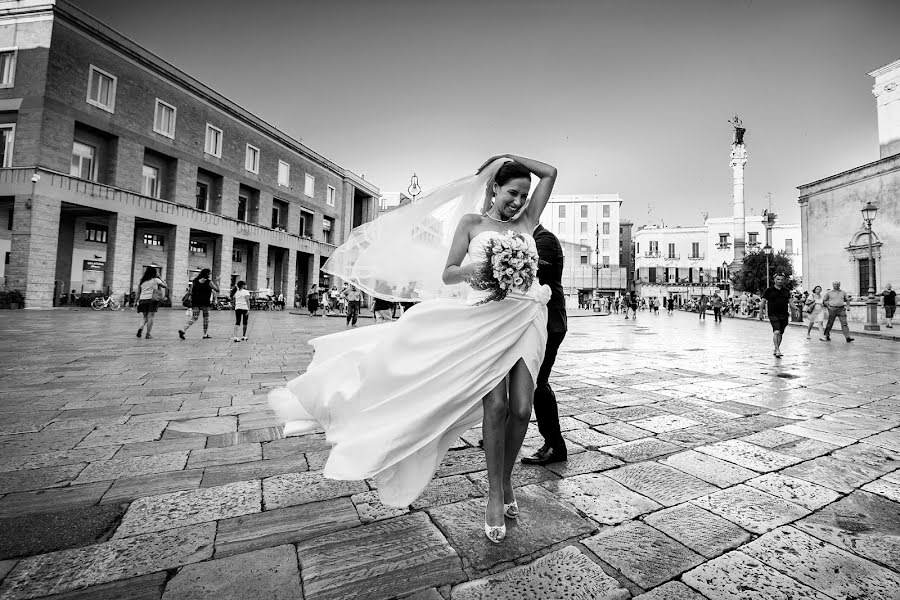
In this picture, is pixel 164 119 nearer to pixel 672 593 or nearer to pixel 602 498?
pixel 602 498

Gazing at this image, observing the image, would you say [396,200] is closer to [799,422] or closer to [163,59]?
[163,59]

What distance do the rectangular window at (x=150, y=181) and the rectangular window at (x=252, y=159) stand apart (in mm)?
6444

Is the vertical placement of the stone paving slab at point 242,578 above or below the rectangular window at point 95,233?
below

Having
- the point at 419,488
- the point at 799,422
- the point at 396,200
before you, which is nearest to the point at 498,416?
the point at 419,488

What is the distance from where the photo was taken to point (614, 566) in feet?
5.69

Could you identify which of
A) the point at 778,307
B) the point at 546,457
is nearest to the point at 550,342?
the point at 546,457

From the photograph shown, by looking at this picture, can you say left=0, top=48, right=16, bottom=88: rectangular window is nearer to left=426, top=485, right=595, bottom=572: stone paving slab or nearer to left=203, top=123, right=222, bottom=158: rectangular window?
left=203, top=123, right=222, bottom=158: rectangular window

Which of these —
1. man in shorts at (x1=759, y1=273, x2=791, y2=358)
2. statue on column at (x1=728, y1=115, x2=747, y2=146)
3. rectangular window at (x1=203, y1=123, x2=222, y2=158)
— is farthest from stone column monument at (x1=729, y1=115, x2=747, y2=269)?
rectangular window at (x1=203, y1=123, x2=222, y2=158)

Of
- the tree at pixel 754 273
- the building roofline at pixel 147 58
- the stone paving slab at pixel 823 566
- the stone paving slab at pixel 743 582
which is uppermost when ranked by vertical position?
the building roofline at pixel 147 58

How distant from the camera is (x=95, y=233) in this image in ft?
76.4

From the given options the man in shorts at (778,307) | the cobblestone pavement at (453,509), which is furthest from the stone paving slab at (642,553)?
the man in shorts at (778,307)

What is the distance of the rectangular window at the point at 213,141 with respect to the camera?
26.7 metres

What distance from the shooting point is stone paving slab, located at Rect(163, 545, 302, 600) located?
5.00ft

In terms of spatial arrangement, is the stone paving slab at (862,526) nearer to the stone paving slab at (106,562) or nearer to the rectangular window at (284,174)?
the stone paving slab at (106,562)
